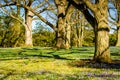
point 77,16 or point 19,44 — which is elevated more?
point 77,16

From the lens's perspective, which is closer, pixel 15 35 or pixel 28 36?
pixel 28 36

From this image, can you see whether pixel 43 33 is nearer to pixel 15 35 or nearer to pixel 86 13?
pixel 15 35

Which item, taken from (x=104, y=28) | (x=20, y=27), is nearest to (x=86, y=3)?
(x=104, y=28)

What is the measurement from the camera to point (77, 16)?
204 feet

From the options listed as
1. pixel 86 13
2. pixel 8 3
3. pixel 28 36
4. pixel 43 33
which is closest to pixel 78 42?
pixel 43 33

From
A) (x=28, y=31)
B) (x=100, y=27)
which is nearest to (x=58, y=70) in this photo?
(x=100, y=27)

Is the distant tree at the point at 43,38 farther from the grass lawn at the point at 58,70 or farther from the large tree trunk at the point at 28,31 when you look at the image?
the grass lawn at the point at 58,70

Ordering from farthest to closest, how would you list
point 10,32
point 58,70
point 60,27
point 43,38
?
point 43,38, point 10,32, point 60,27, point 58,70

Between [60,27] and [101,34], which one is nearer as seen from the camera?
[101,34]

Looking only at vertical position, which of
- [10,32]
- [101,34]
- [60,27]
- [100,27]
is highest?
[10,32]

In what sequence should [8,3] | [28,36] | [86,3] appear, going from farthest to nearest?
1. [28,36]
2. [8,3]
3. [86,3]

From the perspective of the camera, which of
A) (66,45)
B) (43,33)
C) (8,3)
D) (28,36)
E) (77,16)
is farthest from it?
(43,33)

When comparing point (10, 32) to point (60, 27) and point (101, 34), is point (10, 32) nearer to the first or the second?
point (60, 27)

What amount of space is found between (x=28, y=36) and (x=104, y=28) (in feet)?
105
